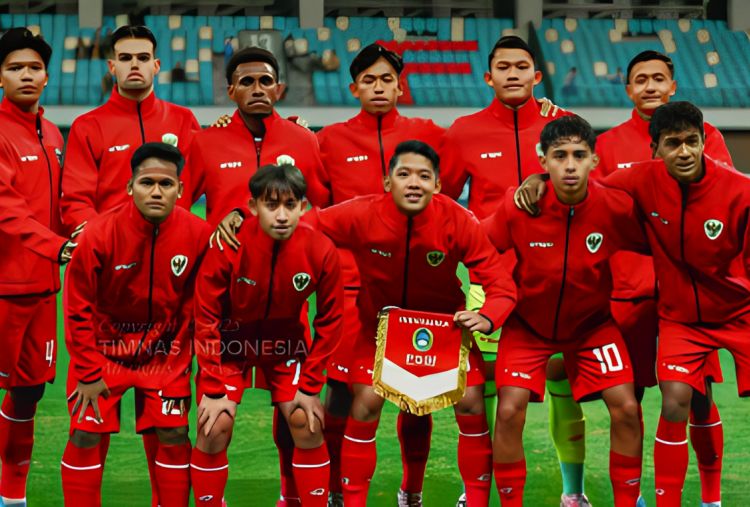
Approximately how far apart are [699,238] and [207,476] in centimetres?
231

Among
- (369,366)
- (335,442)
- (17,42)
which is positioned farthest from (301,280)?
(17,42)

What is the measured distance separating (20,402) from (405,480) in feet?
6.41

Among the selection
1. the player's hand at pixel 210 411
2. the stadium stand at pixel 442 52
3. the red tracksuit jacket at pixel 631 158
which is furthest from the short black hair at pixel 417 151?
the stadium stand at pixel 442 52

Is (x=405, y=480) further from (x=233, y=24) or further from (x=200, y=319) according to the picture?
(x=233, y=24)

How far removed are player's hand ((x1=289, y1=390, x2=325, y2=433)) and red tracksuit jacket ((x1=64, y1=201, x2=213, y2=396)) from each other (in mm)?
489

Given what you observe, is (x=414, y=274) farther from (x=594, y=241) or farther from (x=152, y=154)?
(x=152, y=154)

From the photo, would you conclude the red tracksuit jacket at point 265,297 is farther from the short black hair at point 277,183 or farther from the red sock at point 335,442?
the red sock at point 335,442

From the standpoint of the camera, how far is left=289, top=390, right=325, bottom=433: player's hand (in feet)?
12.4

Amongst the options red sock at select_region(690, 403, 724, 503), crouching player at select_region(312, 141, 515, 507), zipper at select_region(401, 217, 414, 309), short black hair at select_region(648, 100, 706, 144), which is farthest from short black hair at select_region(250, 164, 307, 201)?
red sock at select_region(690, 403, 724, 503)

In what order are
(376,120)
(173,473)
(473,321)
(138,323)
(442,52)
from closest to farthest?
1. (473,321)
2. (173,473)
3. (138,323)
4. (376,120)
5. (442,52)

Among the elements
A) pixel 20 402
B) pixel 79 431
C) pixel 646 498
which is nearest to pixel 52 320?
pixel 20 402

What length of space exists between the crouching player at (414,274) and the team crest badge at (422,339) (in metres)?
0.17

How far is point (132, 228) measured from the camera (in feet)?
12.6

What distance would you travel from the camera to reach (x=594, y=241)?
3861 millimetres
